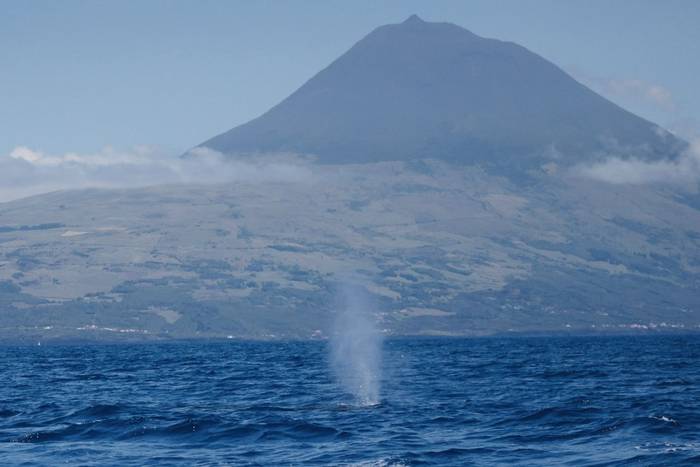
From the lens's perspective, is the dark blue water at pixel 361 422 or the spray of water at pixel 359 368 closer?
the dark blue water at pixel 361 422

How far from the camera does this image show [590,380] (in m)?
74.4

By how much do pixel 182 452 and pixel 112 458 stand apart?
2.55 metres

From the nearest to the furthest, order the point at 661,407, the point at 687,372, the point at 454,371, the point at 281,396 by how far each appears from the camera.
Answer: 1. the point at 661,407
2. the point at 281,396
3. the point at 687,372
4. the point at 454,371

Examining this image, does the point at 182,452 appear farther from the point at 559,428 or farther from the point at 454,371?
the point at 454,371

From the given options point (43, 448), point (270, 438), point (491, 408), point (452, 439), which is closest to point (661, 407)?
point (491, 408)

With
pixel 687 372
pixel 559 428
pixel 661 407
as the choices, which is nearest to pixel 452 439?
pixel 559 428

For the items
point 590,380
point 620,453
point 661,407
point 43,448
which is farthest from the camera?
point 590,380

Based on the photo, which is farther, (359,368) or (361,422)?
(359,368)

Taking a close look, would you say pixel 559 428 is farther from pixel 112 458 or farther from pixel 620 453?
pixel 112 458

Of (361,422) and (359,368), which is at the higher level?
(361,422)

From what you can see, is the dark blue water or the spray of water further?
the spray of water

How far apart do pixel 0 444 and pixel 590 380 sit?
135ft

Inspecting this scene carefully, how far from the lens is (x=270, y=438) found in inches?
1784

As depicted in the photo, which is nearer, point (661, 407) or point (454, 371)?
point (661, 407)
